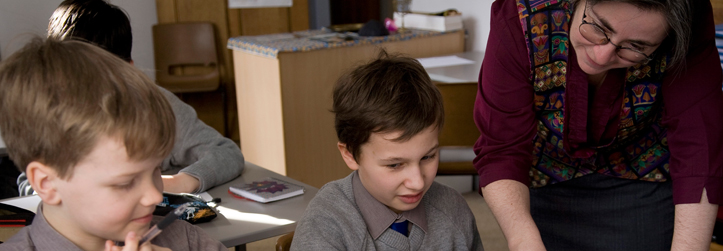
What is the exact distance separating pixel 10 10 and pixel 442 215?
12.1 ft

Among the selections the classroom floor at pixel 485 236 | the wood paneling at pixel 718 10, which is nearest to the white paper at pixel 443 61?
the classroom floor at pixel 485 236

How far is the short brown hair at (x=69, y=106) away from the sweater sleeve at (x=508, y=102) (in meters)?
0.68

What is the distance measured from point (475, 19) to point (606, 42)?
2506 millimetres

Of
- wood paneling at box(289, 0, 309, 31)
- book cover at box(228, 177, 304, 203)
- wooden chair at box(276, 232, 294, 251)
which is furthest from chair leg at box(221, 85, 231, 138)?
wooden chair at box(276, 232, 294, 251)

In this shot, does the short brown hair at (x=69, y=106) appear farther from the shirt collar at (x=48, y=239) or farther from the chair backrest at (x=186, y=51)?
the chair backrest at (x=186, y=51)

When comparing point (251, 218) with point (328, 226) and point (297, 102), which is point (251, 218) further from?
point (297, 102)

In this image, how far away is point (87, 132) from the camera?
0.78 metres

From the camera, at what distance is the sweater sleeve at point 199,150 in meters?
1.64

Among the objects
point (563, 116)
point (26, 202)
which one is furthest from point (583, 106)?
point (26, 202)

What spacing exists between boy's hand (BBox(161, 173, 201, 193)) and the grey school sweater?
1.39 ft

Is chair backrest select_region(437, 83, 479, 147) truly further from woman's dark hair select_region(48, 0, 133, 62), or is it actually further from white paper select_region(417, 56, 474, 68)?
woman's dark hair select_region(48, 0, 133, 62)

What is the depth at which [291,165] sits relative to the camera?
3.18m

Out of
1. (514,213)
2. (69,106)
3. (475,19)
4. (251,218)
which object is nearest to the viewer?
(69,106)

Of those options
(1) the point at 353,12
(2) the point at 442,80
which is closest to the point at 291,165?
(2) the point at 442,80
